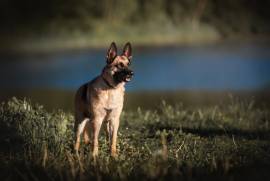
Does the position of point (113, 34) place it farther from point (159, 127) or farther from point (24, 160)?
point (24, 160)

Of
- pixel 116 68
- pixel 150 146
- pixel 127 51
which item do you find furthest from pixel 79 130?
pixel 127 51

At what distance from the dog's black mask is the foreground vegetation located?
3.12 feet

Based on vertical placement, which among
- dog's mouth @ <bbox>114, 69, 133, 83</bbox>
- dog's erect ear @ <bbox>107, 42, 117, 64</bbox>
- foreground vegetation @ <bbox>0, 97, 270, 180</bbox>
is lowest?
foreground vegetation @ <bbox>0, 97, 270, 180</bbox>

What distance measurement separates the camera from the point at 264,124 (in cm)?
1417

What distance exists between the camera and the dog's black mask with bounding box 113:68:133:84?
9.60 m

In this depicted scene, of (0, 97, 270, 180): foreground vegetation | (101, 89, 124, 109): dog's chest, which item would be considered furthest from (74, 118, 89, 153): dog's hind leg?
(101, 89, 124, 109): dog's chest

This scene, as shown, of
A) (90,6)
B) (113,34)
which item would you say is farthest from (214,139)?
(90,6)

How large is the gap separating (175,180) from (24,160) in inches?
95.9

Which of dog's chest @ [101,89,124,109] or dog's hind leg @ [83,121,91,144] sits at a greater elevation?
dog's chest @ [101,89,124,109]

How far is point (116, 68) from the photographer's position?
9680 mm

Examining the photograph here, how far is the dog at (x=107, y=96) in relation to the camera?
9.70 m

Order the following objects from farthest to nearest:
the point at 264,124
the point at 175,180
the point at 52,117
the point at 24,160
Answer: the point at 264,124 < the point at 52,117 < the point at 24,160 < the point at 175,180

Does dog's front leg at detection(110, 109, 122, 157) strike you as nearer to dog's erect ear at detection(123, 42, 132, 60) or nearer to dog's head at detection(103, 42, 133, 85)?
dog's head at detection(103, 42, 133, 85)

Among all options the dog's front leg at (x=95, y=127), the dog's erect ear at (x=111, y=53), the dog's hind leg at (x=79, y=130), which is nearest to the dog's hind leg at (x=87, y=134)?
the dog's hind leg at (x=79, y=130)
